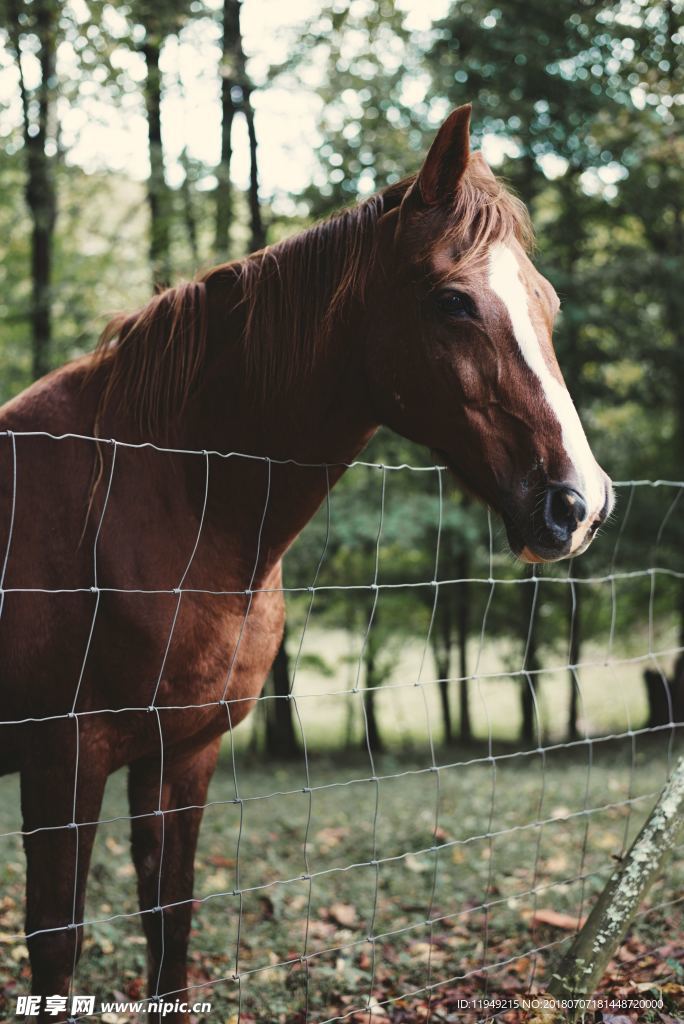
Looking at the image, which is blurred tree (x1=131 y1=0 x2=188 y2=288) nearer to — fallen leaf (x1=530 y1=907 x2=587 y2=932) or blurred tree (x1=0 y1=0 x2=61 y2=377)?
blurred tree (x1=0 y1=0 x2=61 y2=377)

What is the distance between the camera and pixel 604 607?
41.4 feet

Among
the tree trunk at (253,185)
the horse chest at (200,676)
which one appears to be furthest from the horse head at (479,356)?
the tree trunk at (253,185)

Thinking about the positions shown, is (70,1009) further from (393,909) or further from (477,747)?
(477,747)

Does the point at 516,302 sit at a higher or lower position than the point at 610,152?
lower

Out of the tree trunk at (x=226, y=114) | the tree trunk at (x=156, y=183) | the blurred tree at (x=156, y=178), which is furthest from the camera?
the tree trunk at (x=156, y=183)

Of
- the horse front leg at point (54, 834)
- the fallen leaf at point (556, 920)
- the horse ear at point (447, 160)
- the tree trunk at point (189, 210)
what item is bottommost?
the fallen leaf at point (556, 920)

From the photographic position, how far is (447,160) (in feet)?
6.64

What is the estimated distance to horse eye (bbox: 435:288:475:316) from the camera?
1.96 meters

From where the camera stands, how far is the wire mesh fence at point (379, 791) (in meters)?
2.26

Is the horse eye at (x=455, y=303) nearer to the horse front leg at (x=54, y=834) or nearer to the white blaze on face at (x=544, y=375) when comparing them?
the white blaze on face at (x=544, y=375)

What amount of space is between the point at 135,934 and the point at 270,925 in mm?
629

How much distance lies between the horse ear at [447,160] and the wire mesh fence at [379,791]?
0.76 metres

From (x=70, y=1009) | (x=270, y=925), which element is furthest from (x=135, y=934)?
(x=70, y=1009)

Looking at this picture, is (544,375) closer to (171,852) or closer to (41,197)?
(171,852)
